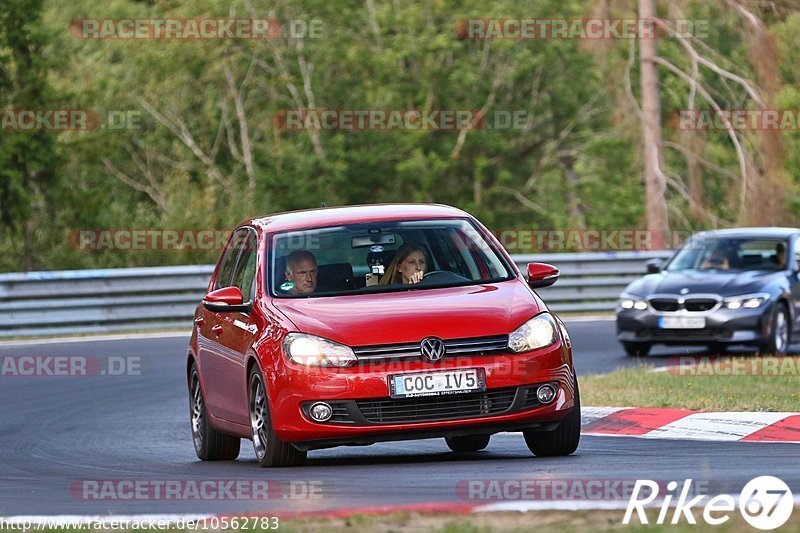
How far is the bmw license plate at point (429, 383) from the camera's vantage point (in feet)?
31.7

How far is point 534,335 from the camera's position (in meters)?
9.91

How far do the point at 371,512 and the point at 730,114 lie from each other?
2894cm

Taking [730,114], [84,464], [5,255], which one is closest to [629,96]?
[730,114]

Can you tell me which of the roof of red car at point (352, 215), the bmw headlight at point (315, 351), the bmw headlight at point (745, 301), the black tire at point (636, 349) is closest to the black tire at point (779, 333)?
the bmw headlight at point (745, 301)

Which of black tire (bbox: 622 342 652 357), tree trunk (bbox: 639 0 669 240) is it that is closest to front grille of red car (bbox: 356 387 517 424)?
black tire (bbox: 622 342 652 357)

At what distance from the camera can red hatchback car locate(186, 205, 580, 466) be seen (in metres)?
9.69

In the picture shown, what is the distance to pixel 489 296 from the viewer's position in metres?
10.2

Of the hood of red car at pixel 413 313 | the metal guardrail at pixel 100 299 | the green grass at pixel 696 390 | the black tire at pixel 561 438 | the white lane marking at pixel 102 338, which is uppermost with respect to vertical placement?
the hood of red car at pixel 413 313

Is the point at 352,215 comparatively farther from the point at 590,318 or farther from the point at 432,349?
the point at 590,318

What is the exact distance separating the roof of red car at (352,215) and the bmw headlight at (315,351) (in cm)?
140

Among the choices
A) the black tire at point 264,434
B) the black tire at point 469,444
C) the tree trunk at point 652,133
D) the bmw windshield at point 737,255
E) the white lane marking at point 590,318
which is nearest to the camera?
the black tire at point 264,434

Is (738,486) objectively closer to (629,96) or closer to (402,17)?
(629,96)

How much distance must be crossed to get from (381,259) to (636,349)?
9.79 m

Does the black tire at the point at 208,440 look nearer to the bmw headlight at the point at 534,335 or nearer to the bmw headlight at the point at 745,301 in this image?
the bmw headlight at the point at 534,335
